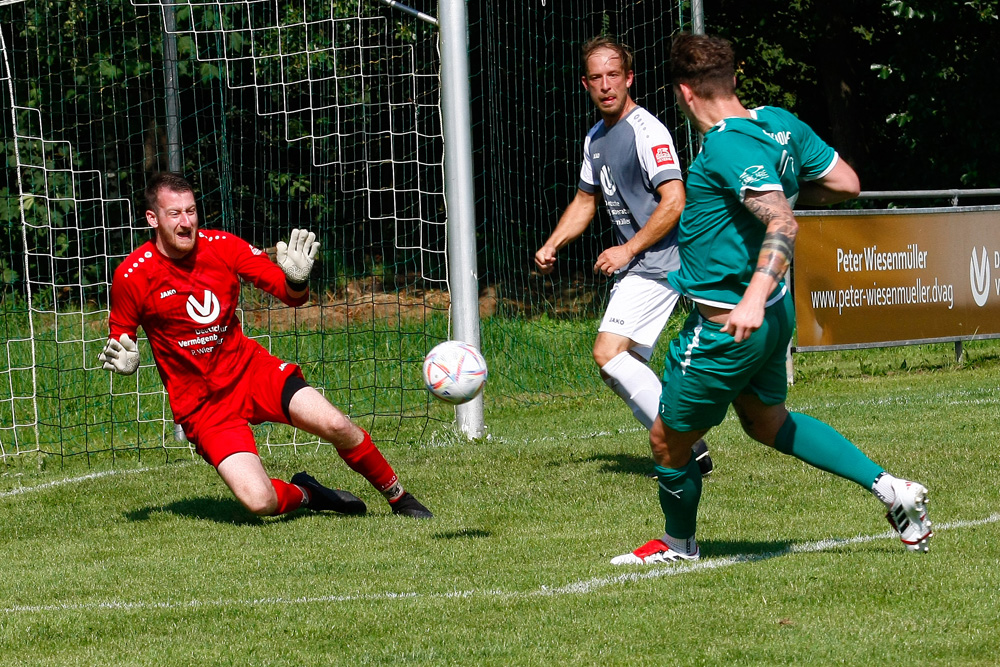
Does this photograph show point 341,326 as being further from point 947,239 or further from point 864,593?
point 864,593

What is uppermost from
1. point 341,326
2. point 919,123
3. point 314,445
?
point 919,123

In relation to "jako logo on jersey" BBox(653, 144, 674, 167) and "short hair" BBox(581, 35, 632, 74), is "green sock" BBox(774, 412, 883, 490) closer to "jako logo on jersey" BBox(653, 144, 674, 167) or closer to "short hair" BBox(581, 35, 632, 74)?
"jako logo on jersey" BBox(653, 144, 674, 167)

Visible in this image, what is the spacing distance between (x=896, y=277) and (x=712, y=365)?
26.2 feet

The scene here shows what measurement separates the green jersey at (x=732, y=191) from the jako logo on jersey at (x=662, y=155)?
178cm

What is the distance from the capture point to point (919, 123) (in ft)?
68.8

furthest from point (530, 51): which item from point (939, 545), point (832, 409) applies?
point (939, 545)

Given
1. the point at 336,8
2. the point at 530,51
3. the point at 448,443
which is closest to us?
the point at 448,443

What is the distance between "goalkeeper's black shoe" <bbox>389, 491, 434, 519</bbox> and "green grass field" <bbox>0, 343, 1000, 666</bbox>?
11cm

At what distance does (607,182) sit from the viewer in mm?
7156

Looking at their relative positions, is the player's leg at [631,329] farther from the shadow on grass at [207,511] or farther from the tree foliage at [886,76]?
the tree foliage at [886,76]

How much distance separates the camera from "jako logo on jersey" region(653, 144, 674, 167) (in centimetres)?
684

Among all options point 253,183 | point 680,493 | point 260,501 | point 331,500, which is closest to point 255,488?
point 260,501

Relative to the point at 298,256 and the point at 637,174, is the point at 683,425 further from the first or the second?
the point at 298,256

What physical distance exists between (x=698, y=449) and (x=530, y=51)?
694 centimetres
